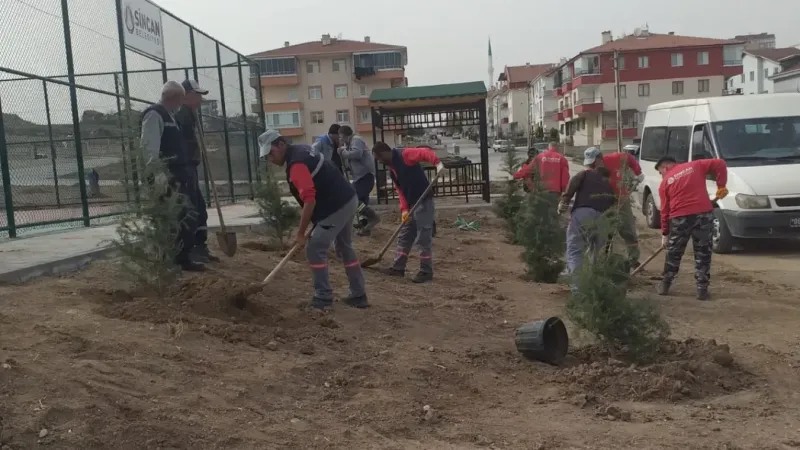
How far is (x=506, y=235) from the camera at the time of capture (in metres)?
Result: 12.5

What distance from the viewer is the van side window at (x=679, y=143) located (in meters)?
11.5

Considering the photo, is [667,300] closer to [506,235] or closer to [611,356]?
[611,356]

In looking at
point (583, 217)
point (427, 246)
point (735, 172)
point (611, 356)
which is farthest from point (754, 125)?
point (611, 356)

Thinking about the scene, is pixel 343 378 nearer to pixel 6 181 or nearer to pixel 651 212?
pixel 6 181

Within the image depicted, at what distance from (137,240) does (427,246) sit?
350 cm

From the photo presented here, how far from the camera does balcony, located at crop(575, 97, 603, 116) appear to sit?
2662 inches

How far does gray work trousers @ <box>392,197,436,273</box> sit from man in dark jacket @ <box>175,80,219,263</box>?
2.19 metres

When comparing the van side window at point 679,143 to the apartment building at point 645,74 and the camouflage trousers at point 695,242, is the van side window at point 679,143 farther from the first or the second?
the apartment building at point 645,74

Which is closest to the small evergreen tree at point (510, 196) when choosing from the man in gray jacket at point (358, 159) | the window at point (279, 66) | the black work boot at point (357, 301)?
the man in gray jacket at point (358, 159)

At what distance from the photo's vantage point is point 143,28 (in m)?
11.4

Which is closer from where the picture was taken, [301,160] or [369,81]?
[301,160]

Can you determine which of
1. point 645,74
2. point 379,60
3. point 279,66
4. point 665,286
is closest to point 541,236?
point 665,286

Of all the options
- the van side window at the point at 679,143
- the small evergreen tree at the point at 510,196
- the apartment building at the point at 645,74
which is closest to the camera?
the van side window at the point at 679,143

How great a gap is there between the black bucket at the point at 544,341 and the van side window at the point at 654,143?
26.9 feet
